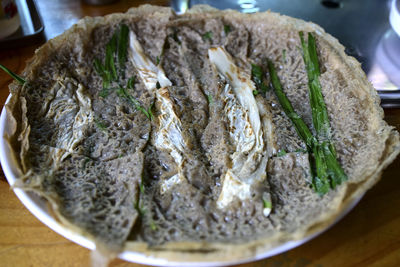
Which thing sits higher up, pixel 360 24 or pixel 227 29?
pixel 227 29

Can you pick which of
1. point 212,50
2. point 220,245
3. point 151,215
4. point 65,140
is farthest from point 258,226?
point 212,50

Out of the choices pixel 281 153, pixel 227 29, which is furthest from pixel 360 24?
pixel 281 153

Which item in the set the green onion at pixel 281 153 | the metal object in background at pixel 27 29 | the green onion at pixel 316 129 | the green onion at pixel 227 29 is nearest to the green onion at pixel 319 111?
the green onion at pixel 316 129

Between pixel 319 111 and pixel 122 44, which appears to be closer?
pixel 319 111

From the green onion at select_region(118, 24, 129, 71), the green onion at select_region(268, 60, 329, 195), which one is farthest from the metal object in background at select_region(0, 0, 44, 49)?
the green onion at select_region(268, 60, 329, 195)

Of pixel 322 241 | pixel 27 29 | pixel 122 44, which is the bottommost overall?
pixel 322 241

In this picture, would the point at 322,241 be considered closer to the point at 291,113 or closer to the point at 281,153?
the point at 281,153

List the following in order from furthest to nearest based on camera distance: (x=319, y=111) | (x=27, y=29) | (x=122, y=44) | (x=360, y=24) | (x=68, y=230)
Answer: (x=360, y=24) → (x=27, y=29) → (x=122, y=44) → (x=319, y=111) → (x=68, y=230)

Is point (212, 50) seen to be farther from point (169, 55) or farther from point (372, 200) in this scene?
point (372, 200)
